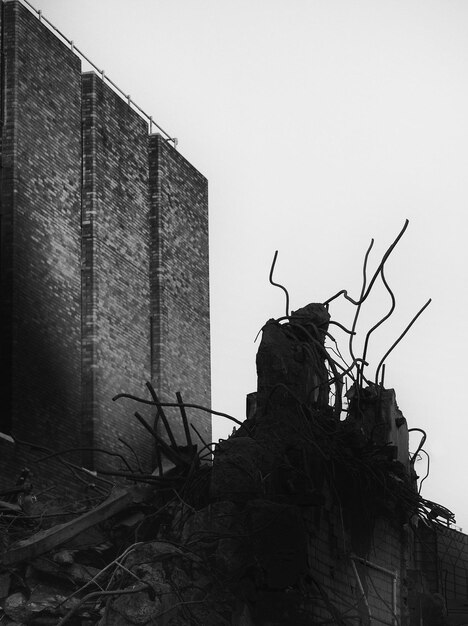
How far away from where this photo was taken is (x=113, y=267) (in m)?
24.4

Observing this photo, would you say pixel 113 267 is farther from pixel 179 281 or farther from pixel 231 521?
pixel 231 521

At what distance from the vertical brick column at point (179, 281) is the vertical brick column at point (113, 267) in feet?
1.03

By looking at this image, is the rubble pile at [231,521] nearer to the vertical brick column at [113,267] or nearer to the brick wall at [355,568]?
the brick wall at [355,568]

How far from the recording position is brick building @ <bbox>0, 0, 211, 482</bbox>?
69.1 ft

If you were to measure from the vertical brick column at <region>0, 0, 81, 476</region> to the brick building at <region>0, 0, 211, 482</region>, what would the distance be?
1.0 inches

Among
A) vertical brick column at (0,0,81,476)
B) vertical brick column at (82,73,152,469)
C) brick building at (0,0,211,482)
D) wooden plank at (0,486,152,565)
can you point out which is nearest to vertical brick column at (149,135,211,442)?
brick building at (0,0,211,482)

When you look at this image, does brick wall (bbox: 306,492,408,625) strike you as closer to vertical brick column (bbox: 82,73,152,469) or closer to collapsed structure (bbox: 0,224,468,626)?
collapsed structure (bbox: 0,224,468,626)

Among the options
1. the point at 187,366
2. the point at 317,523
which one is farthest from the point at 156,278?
the point at 317,523

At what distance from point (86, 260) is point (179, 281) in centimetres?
346

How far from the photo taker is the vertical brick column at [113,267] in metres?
23.3

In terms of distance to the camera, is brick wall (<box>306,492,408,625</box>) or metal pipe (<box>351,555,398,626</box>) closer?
brick wall (<box>306,492,408,625</box>)

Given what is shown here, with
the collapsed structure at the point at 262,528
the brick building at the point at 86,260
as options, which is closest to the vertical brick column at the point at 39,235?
the brick building at the point at 86,260

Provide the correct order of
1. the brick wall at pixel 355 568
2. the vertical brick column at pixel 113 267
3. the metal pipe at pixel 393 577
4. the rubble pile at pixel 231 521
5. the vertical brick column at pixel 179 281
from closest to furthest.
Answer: the rubble pile at pixel 231 521 → the brick wall at pixel 355 568 → the metal pipe at pixel 393 577 → the vertical brick column at pixel 113 267 → the vertical brick column at pixel 179 281

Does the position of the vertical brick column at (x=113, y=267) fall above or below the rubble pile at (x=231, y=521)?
above
